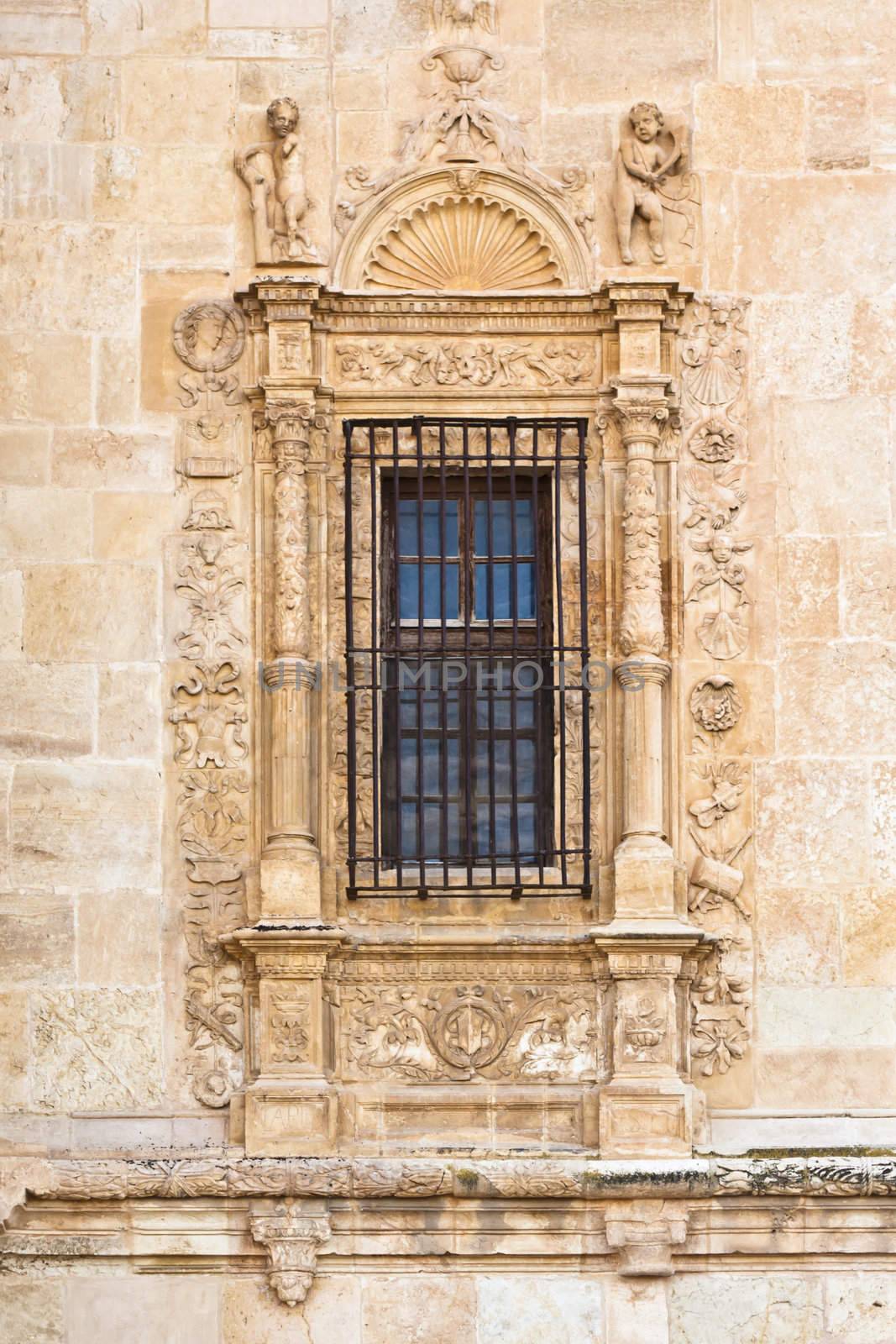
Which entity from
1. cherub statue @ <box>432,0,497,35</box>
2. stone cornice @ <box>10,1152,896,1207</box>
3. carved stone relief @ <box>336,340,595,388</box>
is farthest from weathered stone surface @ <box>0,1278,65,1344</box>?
cherub statue @ <box>432,0,497,35</box>

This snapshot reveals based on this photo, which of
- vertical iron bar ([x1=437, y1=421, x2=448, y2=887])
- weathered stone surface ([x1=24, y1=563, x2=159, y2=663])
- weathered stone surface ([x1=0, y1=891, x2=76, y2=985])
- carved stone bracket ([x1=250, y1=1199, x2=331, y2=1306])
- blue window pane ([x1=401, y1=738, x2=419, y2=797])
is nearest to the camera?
carved stone bracket ([x1=250, y1=1199, x2=331, y2=1306])

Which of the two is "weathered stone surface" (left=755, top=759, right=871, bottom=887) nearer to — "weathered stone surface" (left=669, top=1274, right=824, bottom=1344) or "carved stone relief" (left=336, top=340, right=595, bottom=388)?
"weathered stone surface" (left=669, top=1274, right=824, bottom=1344)

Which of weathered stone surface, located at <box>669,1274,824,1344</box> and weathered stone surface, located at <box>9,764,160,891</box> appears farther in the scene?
weathered stone surface, located at <box>9,764,160,891</box>

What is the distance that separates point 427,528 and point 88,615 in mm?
1650

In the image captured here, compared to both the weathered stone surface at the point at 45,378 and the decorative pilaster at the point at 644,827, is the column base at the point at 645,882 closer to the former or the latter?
the decorative pilaster at the point at 644,827

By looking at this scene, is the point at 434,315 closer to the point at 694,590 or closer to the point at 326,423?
the point at 326,423

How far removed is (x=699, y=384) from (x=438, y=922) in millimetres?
2812

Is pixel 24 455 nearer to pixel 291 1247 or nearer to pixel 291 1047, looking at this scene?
pixel 291 1047

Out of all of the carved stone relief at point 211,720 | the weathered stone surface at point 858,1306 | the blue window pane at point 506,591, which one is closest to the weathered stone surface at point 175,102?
the carved stone relief at point 211,720

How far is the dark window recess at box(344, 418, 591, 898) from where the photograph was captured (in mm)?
13930

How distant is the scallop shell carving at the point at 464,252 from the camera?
14281 mm

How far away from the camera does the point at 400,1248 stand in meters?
13.4

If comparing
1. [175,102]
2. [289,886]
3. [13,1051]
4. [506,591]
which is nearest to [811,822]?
[506,591]

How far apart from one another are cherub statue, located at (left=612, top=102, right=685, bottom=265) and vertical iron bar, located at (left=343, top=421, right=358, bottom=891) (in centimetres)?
164
